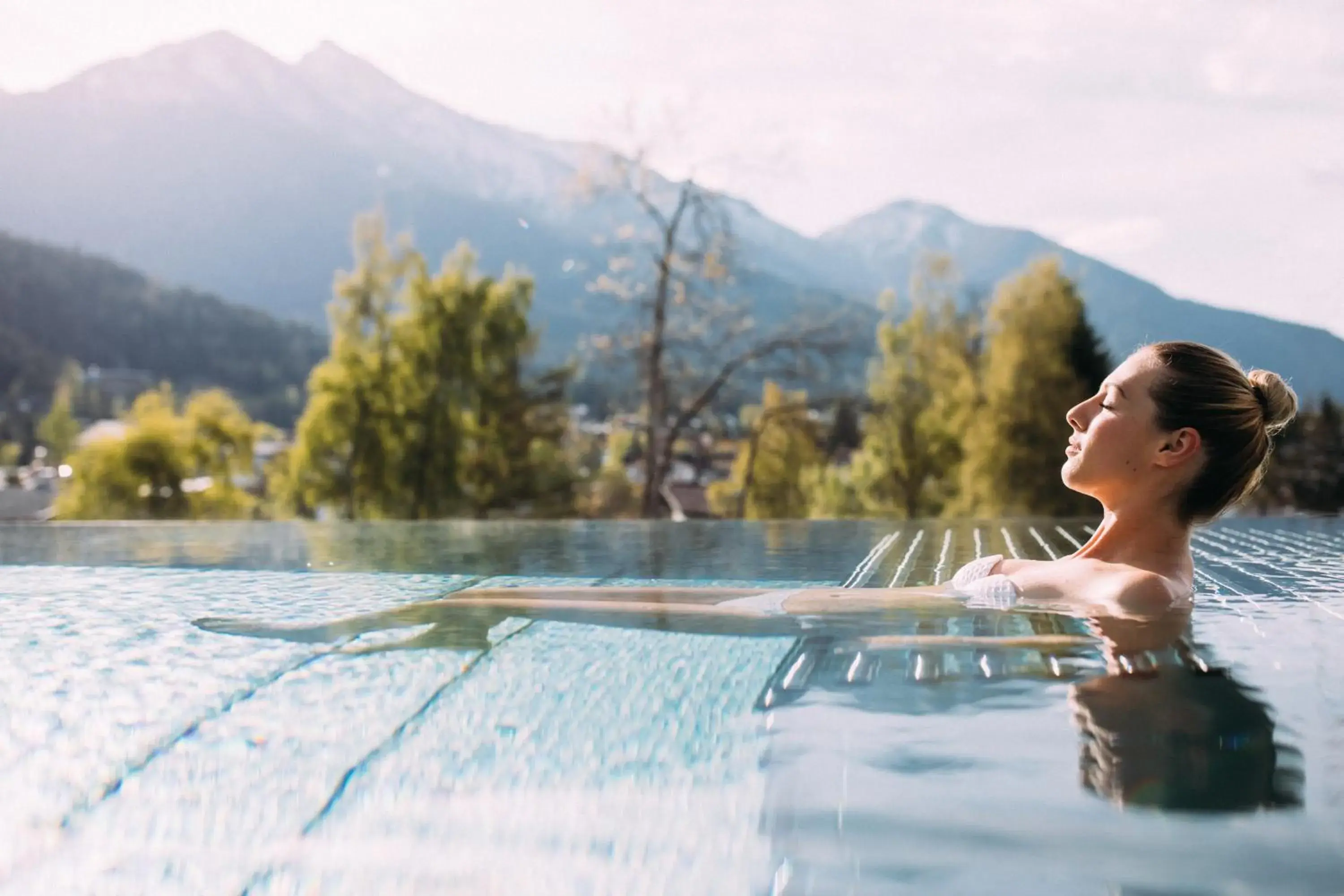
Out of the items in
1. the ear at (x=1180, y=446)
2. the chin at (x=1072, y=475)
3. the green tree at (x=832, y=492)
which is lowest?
the chin at (x=1072, y=475)

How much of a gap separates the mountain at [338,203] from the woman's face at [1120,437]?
10.4 m

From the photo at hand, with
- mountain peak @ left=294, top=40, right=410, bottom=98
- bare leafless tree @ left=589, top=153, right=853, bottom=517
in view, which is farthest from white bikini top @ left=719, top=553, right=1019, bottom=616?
mountain peak @ left=294, top=40, right=410, bottom=98

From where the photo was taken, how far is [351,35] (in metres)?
27.0

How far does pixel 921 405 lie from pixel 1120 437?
1342cm

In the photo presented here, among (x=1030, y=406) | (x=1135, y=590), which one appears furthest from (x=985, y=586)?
(x=1030, y=406)

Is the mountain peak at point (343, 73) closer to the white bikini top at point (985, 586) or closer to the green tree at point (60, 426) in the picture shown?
the green tree at point (60, 426)

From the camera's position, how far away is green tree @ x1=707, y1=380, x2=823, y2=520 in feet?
44.8

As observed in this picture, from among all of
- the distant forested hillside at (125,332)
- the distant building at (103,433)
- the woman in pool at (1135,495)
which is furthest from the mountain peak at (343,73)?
the woman in pool at (1135,495)

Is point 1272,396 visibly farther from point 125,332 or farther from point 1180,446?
point 125,332

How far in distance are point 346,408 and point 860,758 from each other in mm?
13191

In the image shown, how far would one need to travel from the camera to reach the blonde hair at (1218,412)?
208 centimetres

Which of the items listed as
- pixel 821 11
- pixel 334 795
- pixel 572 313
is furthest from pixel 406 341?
pixel 334 795

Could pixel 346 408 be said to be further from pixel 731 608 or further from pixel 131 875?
pixel 131 875

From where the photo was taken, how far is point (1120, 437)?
2121 mm
